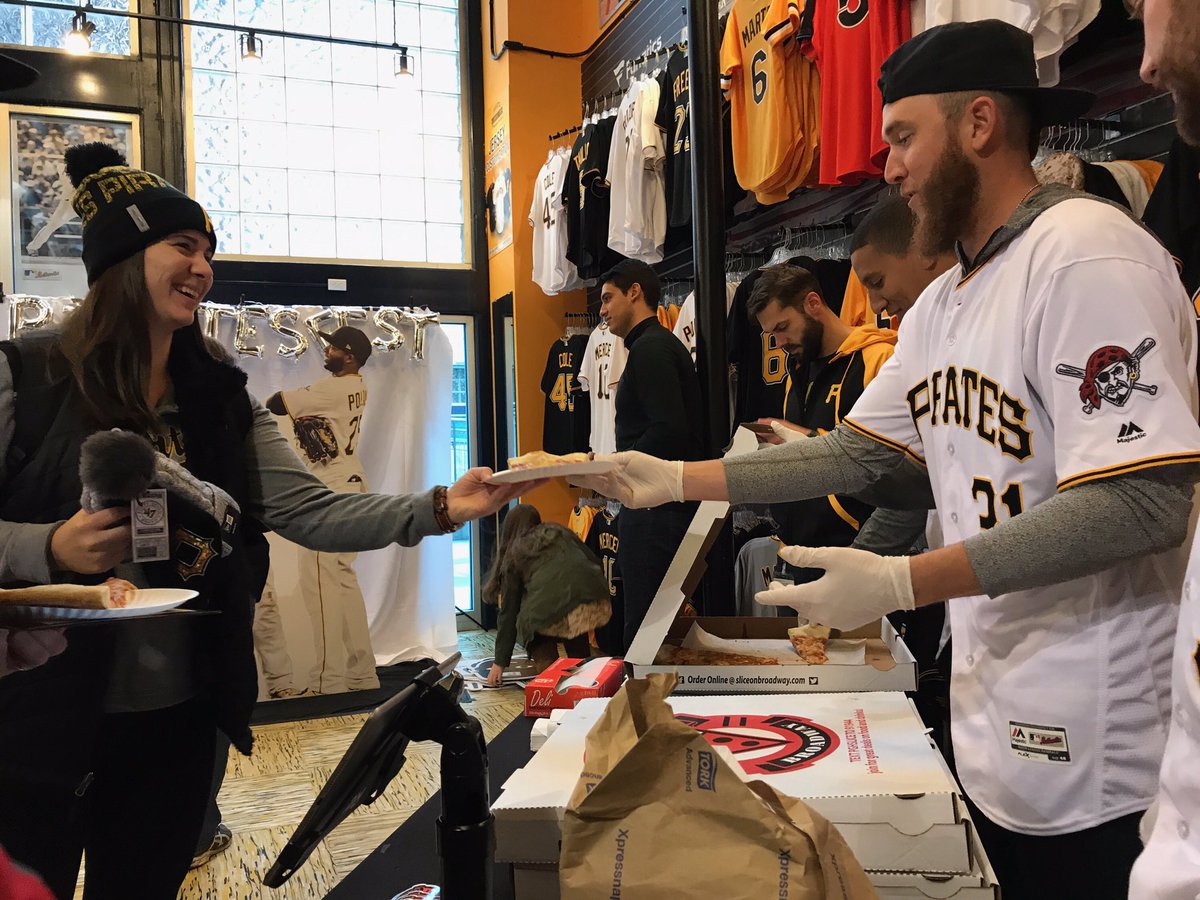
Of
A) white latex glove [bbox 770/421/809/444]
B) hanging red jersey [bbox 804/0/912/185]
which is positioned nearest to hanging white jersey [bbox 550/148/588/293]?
hanging red jersey [bbox 804/0/912/185]

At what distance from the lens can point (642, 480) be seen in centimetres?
168

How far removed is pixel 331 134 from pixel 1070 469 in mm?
6343

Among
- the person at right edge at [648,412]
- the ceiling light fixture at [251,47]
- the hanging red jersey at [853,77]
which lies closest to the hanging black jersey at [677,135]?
the person at right edge at [648,412]

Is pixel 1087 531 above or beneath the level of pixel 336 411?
beneath

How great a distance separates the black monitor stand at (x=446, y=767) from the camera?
0.75 metres

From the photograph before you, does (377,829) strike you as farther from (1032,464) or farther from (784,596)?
(1032,464)

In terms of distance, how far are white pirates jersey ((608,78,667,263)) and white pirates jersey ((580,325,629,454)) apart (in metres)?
0.56

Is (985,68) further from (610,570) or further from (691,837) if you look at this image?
(610,570)

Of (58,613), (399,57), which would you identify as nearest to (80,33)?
(399,57)

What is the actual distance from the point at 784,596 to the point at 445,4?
658cm

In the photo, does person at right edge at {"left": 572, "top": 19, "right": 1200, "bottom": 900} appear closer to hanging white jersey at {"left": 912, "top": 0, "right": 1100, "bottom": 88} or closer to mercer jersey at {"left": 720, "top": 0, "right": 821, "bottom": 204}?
hanging white jersey at {"left": 912, "top": 0, "right": 1100, "bottom": 88}

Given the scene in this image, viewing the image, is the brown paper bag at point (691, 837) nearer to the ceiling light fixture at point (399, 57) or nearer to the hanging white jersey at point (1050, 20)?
the hanging white jersey at point (1050, 20)

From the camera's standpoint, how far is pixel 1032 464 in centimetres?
109

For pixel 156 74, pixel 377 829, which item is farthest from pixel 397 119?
pixel 377 829
